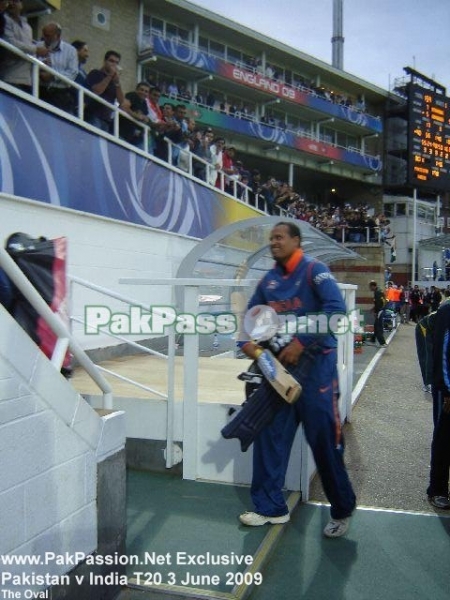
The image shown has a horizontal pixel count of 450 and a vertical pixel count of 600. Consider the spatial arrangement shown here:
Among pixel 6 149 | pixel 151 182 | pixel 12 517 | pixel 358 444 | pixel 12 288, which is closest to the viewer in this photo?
pixel 12 517

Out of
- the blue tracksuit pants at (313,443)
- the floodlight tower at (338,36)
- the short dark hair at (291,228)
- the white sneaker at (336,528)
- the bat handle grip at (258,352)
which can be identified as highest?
the floodlight tower at (338,36)

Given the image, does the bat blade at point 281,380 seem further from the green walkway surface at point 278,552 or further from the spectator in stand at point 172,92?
the spectator in stand at point 172,92

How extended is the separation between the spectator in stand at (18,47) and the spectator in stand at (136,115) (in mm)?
1689

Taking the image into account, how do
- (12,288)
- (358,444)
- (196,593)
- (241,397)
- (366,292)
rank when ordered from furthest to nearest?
(366,292) → (358,444) → (241,397) → (12,288) → (196,593)

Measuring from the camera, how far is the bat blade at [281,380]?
3104mm

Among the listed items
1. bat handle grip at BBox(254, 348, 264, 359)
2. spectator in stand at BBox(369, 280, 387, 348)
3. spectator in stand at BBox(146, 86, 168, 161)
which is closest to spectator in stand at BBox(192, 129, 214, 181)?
spectator in stand at BBox(146, 86, 168, 161)

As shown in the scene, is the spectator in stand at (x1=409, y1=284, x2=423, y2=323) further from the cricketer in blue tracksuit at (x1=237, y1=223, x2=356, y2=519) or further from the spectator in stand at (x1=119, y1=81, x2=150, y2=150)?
the cricketer in blue tracksuit at (x1=237, y1=223, x2=356, y2=519)

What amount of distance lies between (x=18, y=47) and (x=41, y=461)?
633 cm

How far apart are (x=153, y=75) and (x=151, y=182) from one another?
18.5 m

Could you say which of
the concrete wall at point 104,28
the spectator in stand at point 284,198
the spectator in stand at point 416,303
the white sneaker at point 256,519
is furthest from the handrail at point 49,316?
the spectator in stand at point 416,303

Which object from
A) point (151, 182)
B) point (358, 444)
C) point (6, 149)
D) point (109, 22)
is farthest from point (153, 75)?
point (358, 444)

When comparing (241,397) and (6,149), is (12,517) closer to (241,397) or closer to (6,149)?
(241,397)

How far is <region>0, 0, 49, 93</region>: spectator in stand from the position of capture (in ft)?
20.9

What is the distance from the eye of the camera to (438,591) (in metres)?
2.76
